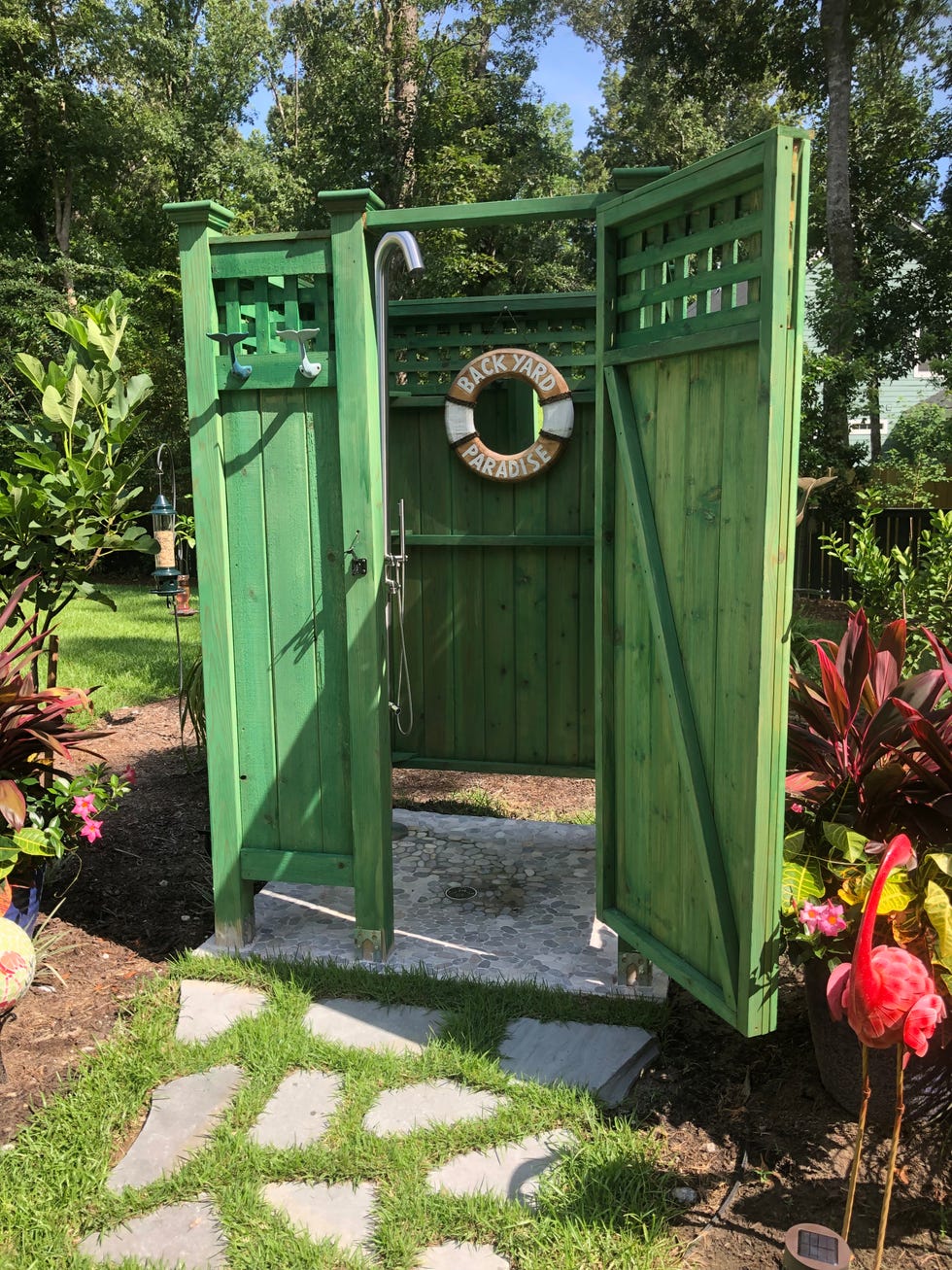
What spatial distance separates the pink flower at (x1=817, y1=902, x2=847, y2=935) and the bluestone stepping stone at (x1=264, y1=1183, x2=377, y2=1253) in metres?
1.15

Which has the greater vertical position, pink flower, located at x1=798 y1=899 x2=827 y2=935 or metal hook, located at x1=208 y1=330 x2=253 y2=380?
metal hook, located at x1=208 y1=330 x2=253 y2=380

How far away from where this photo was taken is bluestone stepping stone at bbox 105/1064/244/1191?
2191 millimetres

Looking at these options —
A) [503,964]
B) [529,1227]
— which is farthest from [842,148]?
[529,1227]

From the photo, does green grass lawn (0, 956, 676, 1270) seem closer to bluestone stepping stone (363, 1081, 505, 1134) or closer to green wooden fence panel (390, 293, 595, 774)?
bluestone stepping stone (363, 1081, 505, 1134)

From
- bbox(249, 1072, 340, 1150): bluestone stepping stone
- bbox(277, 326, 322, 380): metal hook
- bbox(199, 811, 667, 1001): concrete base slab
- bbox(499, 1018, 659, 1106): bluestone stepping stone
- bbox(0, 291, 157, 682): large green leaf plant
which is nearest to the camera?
bbox(249, 1072, 340, 1150): bluestone stepping stone

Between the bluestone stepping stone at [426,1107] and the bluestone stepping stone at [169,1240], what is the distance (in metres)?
0.43

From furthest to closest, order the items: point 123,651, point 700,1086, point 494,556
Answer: point 123,651 → point 494,556 → point 700,1086

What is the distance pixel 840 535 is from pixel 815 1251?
11.9 m

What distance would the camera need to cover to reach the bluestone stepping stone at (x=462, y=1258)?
6.26 ft

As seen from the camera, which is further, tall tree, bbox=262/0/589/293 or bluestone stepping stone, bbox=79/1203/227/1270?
tall tree, bbox=262/0/589/293

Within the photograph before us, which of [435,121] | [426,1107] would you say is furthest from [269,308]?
[435,121]

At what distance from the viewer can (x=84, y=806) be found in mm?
2973

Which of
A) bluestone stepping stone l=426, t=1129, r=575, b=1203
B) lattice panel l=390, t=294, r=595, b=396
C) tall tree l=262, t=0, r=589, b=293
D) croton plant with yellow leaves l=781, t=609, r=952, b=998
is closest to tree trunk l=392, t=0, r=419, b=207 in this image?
tall tree l=262, t=0, r=589, b=293

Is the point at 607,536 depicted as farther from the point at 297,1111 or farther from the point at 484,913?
the point at 297,1111
